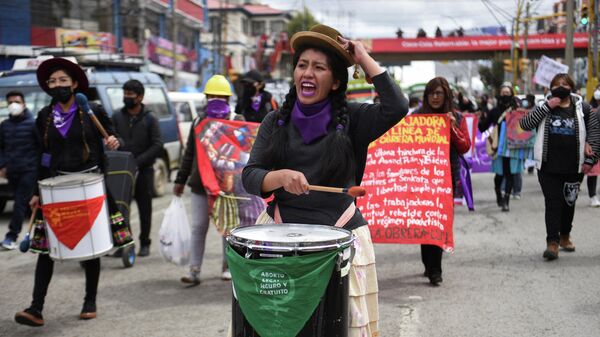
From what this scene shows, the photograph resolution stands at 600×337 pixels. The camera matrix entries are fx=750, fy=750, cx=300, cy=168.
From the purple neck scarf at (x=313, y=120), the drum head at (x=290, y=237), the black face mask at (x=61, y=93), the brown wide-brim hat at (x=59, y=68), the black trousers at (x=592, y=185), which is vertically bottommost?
the black trousers at (x=592, y=185)

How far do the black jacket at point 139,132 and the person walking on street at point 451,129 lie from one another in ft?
10.0

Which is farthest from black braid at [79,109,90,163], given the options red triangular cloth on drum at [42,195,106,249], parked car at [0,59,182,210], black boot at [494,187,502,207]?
black boot at [494,187,502,207]

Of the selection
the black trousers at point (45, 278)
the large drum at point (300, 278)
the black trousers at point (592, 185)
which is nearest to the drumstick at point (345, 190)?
the large drum at point (300, 278)

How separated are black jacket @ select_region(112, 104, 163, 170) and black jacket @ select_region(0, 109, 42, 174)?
1.87 metres

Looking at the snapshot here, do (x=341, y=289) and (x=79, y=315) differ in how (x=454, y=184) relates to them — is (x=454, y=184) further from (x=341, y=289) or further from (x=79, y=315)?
(x=341, y=289)

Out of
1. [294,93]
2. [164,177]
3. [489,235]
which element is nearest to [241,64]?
[164,177]

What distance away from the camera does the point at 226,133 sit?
280 inches

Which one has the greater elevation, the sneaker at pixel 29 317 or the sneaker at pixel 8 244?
the sneaker at pixel 29 317

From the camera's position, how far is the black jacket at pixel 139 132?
844 cm

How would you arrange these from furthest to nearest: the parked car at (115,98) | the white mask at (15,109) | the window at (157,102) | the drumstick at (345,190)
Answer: the window at (157,102), the parked car at (115,98), the white mask at (15,109), the drumstick at (345,190)

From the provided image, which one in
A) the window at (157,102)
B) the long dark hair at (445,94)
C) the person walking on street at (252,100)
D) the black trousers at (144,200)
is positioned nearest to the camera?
the long dark hair at (445,94)

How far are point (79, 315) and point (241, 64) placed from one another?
2644 inches

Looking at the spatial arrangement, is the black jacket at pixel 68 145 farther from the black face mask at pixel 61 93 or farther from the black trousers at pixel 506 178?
the black trousers at pixel 506 178

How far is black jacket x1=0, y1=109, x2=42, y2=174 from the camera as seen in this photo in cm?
974
